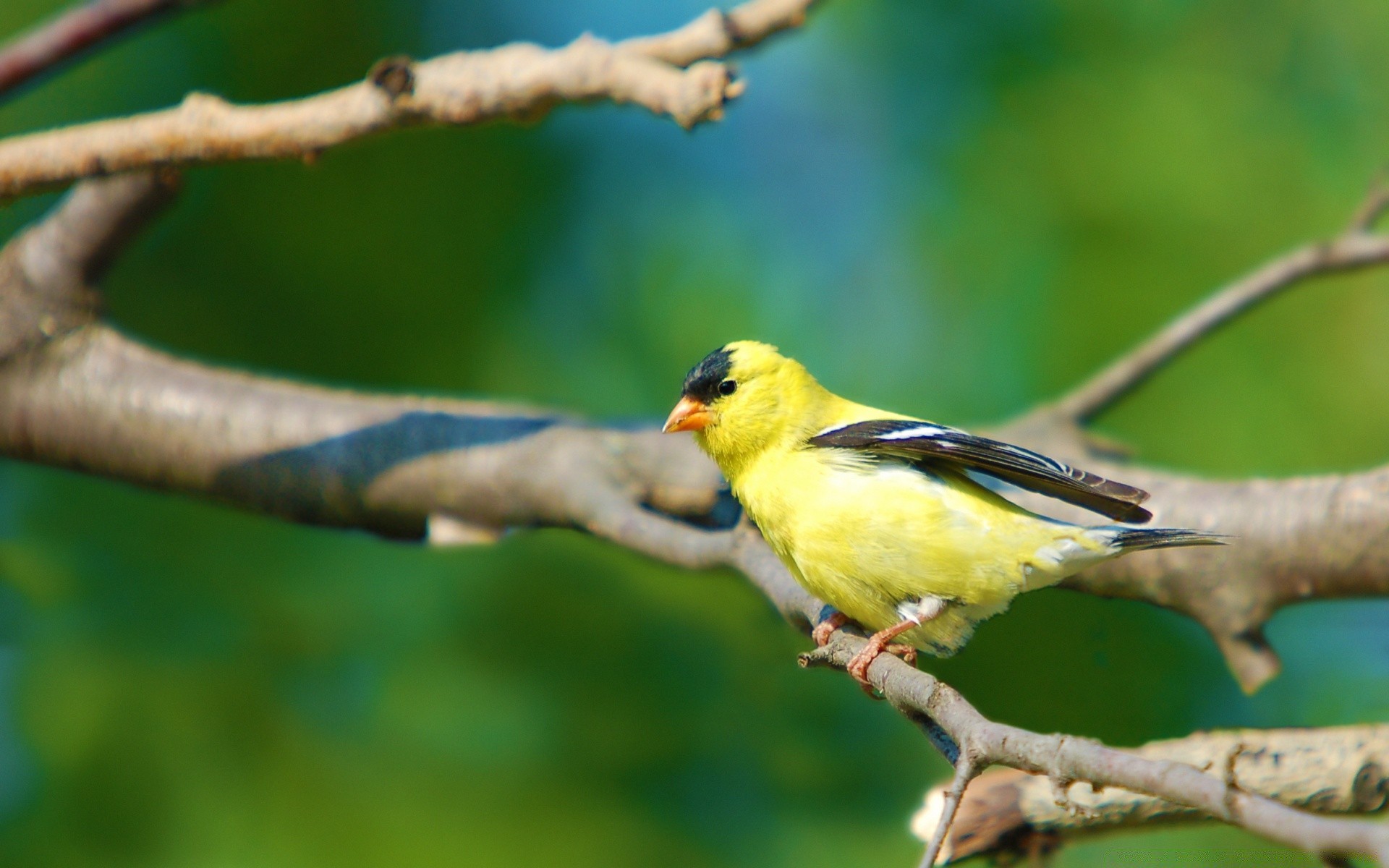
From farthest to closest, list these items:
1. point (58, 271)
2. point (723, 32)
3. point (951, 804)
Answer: point (58, 271)
point (723, 32)
point (951, 804)

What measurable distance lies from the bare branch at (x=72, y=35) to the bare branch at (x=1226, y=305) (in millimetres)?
2429

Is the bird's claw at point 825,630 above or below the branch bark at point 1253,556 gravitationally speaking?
below

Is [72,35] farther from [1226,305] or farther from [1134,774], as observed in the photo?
[1226,305]

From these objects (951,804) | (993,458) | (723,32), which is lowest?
(951,804)

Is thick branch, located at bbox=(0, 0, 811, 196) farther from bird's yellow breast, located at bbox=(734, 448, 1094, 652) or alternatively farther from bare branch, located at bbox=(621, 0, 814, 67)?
bird's yellow breast, located at bbox=(734, 448, 1094, 652)

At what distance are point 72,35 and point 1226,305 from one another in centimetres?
285

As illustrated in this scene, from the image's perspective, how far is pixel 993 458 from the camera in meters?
1.85

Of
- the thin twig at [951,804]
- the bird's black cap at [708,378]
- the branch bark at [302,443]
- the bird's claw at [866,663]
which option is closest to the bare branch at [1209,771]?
the bird's claw at [866,663]

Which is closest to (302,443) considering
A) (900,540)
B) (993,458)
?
(900,540)

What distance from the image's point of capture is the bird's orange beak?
229cm

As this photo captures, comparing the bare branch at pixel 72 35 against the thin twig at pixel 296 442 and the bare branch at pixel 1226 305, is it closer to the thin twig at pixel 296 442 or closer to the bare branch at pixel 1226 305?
the thin twig at pixel 296 442

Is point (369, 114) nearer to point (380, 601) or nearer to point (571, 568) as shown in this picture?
point (571, 568)

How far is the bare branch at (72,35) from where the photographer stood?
2.11 m

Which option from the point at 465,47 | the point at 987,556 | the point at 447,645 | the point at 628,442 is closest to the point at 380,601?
the point at 447,645
